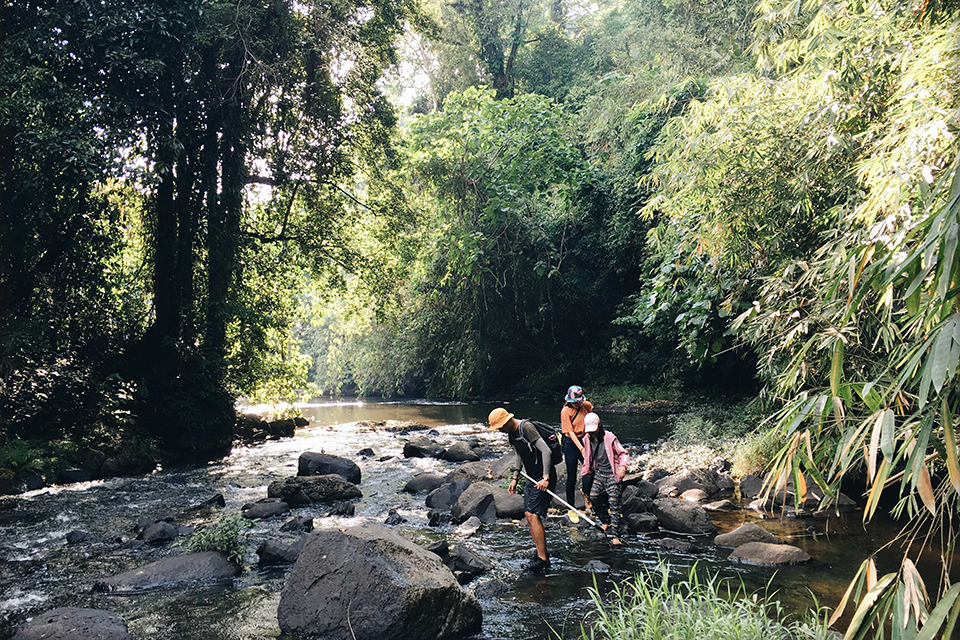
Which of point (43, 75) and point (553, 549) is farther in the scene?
point (43, 75)

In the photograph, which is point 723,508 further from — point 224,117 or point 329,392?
point 329,392

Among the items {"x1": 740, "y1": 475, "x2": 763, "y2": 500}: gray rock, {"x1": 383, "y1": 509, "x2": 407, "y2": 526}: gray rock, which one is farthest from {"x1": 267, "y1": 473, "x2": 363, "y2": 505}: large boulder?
{"x1": 740, "y1": 475, "x2": 763, "y2": 500}: gray rock

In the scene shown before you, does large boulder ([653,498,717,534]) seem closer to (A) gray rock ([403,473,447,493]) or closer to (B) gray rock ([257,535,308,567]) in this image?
(A) gray rock ([403,473,447,493])

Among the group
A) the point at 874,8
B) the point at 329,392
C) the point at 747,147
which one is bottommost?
the point at 329,392

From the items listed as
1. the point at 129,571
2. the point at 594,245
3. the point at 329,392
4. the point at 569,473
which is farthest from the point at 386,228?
the point at 329,392

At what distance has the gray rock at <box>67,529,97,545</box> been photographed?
811cm

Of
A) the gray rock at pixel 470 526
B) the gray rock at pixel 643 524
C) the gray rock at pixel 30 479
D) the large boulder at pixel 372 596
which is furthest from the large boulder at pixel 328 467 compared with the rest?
the large boulder at pixel 372 596

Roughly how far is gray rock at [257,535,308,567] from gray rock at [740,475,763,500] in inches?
259

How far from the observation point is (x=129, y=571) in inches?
263

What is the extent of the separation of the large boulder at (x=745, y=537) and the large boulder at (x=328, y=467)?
669cm

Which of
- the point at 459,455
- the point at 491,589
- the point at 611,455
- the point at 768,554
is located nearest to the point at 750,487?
the point at 611,455

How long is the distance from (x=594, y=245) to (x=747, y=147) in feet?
48.2

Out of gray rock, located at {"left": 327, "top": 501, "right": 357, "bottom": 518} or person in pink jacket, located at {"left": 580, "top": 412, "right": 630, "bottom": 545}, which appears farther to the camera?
gray rock, located at {"left": 327, "top": 501, "right": 357, "bottom": 518}

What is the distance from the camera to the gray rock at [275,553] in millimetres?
7152
